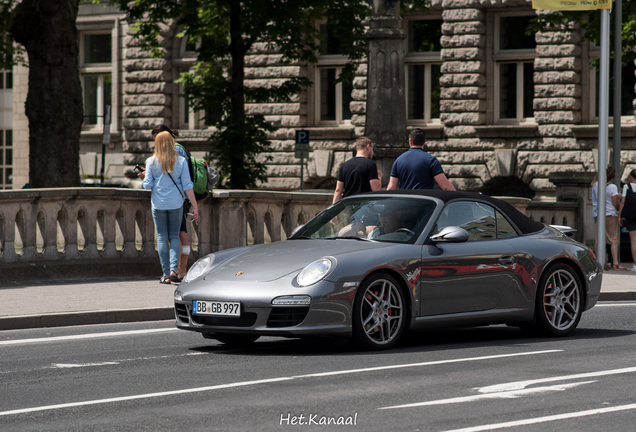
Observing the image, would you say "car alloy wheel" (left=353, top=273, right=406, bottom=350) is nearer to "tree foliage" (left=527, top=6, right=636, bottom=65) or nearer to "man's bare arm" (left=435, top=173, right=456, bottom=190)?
"man's bare arm" (left=435, top=173, right=456, bottom=190)

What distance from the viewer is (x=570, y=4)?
1695 centimetres

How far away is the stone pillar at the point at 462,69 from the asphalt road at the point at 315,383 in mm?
20552

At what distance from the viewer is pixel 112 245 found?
579 inches

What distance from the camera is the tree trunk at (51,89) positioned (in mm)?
17844

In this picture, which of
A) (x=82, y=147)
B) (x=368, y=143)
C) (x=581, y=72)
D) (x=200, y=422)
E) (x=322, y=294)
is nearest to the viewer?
(x=200, y=422)

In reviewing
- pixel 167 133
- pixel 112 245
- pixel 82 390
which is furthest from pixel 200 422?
pixel 112 245

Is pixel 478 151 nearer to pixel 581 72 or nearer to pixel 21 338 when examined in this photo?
pixel 581 72

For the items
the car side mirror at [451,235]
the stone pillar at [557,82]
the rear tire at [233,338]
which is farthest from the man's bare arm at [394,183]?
the stone pillar at [557,82]

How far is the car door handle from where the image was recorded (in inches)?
367

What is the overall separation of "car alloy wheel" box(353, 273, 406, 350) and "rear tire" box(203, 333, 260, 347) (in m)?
1.05

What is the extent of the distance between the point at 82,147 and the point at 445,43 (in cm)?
1296

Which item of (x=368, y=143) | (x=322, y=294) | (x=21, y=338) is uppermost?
(x=368, y=143)

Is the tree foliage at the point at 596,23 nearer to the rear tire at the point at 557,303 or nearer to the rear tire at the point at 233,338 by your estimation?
the rear tire at the point at 557,303

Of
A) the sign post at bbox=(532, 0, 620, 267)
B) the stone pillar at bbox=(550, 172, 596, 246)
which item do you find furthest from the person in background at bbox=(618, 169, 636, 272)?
the stone pillar at bbox=(550, 172, 596, 246)
